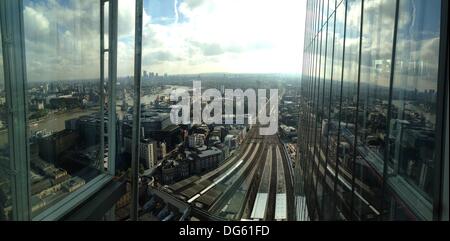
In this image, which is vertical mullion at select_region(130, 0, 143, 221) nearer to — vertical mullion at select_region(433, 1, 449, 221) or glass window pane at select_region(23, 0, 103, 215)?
glass window pane at select_region(23, 0, 103, 215)

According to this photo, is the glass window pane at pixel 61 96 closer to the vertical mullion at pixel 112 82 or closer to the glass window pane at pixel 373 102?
the vertical mullion at pixel 112 82

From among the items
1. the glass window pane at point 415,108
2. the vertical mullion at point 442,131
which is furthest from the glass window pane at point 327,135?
the vertical mullion at point 442,131

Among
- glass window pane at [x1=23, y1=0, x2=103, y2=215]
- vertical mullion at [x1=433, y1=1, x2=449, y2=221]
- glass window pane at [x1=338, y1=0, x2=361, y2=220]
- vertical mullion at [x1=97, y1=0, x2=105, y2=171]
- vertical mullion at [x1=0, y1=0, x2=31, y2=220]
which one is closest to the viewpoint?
vertical mullion at [x1=433, y1=1, x2=449, y2=221]

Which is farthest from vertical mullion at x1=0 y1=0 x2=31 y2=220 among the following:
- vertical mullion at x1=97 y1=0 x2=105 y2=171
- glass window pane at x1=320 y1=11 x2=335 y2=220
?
glass window pane at x1=320 y1=11 x2=335 y2=220

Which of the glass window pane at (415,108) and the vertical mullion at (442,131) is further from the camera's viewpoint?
the glass window pane at (415,108)

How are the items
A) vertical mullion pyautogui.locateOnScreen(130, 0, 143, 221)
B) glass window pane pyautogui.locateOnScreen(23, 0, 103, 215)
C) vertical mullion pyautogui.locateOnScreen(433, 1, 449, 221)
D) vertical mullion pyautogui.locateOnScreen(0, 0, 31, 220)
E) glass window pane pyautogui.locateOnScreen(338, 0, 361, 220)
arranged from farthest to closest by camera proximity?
vertical mullion pyautogui.locateOnScreen(130, 0, 143, 221)
glass window pane pyautogui.locateOnScreen(338, 0, 361, 220)
glass window pane pyautogui.locateOnScreen(23, 0, 103, 215)
vertical mullion pyautogui.locateOnScreen(0, 0, 31, 220)
vertical mullion pyautogui.locateOnScreen(433, 1, 449, 221)

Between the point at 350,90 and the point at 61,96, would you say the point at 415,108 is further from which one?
the point at 61,96
